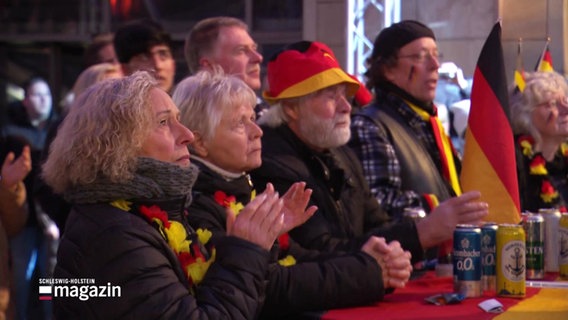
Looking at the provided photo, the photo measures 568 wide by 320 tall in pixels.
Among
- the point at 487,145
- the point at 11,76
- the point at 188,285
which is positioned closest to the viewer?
the point at 188,285

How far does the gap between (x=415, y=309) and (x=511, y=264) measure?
0.36 metres

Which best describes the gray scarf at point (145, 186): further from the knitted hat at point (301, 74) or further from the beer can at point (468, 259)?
the knitted hat at point (301, 74)

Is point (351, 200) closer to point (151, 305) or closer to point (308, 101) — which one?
point (308, 101)

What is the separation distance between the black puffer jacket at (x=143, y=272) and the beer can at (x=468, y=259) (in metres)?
0.75

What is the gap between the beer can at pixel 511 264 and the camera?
311 centimetres

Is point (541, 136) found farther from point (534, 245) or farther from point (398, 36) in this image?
point (534, 245)

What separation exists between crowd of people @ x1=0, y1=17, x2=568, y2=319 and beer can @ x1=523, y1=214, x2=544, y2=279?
195 mm

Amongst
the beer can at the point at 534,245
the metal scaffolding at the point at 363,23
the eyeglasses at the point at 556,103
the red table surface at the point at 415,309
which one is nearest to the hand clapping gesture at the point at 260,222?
the red table surface at the point at 415,309

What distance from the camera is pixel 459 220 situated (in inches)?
133

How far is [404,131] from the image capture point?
4660 millimetres

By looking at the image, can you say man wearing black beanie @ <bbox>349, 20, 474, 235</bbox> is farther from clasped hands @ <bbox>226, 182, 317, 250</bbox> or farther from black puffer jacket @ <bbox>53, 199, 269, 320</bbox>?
black puffer jacket @ <bbox>53, 199, 269, 320</bbox>

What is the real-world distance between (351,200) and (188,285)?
4.31 feet

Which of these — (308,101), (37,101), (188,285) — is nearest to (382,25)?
(37,101)

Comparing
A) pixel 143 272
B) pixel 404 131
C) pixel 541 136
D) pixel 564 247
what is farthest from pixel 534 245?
pixel 541 136
